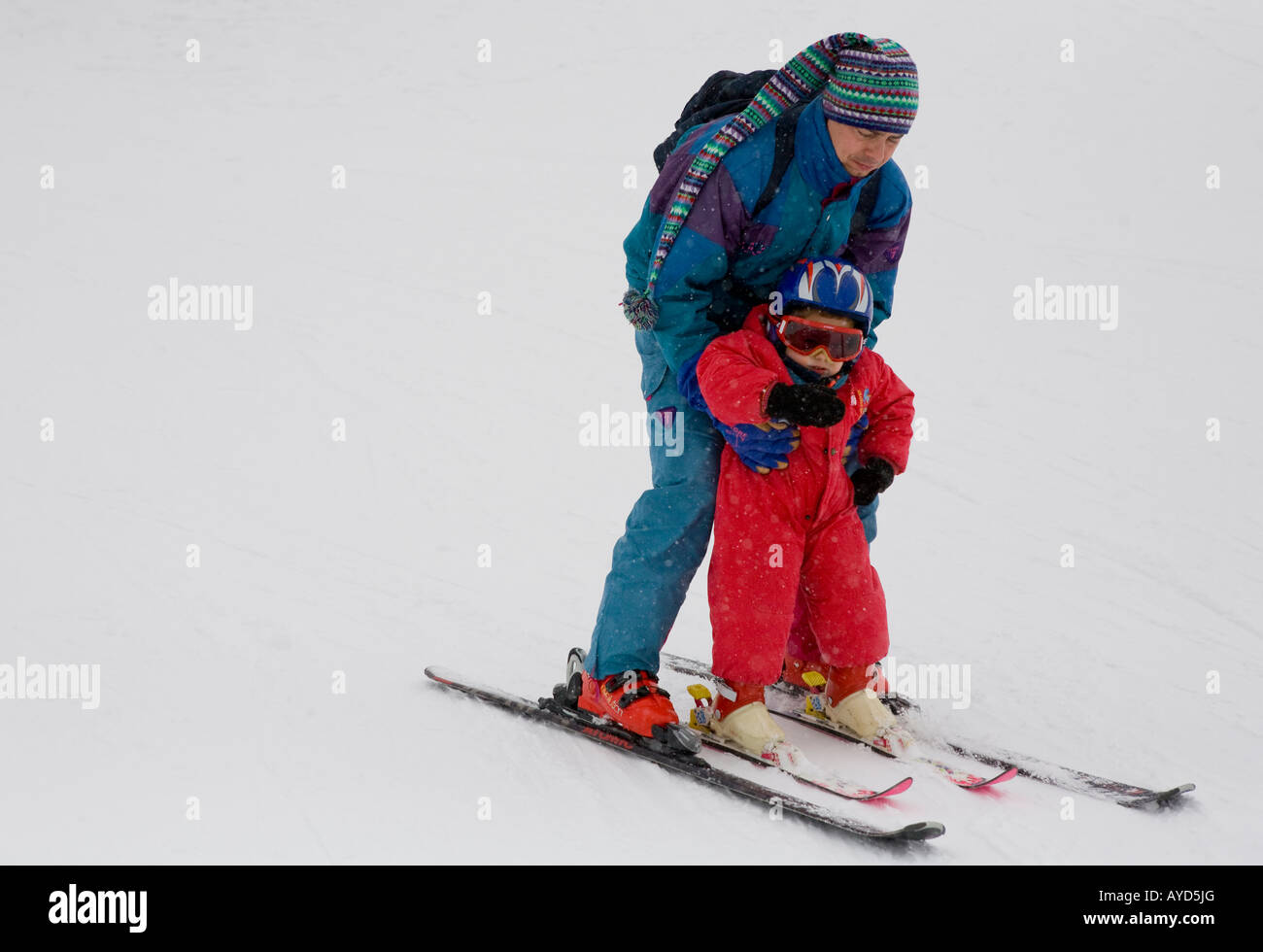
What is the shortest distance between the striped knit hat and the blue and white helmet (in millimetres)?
348

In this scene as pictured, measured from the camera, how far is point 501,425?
748 cm

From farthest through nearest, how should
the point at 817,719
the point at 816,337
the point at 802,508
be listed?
the point at 817,719
the point at 802,508
the point at 816,337

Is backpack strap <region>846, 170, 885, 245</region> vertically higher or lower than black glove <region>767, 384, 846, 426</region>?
higher

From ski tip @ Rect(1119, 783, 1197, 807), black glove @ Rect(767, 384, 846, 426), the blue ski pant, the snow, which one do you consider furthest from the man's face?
ski tip @ Rect(1119, 783, 1197, 807)

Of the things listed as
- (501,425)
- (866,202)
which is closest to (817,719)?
(866,202)

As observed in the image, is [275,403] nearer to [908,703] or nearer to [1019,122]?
[908,703]

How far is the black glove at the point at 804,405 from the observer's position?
322cm

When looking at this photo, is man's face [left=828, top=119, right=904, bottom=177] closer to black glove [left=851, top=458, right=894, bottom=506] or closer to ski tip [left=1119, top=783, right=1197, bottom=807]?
black glove [left=851, top=458, right=894, bottom=506]

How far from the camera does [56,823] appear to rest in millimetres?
2951

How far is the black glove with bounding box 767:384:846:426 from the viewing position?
127 inches

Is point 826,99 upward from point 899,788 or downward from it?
upward

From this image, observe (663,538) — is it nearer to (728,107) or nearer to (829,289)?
(829,289)

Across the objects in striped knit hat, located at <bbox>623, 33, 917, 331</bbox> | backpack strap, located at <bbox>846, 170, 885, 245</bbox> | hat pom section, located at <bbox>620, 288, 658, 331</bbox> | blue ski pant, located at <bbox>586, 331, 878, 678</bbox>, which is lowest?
blue ski pant, located at <bbox>586, 331, 878, 678</bbox>

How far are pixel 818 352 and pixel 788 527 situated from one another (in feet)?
1.63
